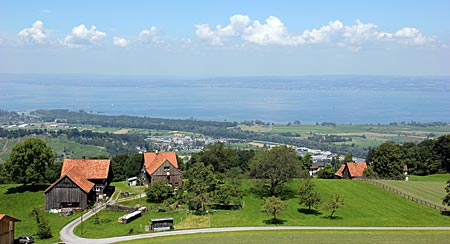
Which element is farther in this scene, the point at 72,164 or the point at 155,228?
the point at 72,164

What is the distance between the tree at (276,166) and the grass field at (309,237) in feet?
50.1

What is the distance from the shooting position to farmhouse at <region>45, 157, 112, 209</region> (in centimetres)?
5172

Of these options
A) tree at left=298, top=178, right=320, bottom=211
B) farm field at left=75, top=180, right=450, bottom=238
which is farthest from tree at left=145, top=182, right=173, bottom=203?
tree at left=298, top=178, right=320, bottom=211

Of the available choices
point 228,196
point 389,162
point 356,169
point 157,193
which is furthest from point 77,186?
point 389,162

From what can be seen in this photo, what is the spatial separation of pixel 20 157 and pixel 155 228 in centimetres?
2336

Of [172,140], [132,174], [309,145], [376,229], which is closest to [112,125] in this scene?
[172,140]

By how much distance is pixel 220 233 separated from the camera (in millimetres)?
39688

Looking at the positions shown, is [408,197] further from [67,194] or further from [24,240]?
[24,240]

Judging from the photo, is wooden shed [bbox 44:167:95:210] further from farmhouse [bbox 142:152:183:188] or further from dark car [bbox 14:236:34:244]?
dark car [bbox 14:236:34:244]

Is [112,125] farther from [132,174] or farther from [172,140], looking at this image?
[132,174]

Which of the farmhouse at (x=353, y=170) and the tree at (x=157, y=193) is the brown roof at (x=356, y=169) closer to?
the farmhouse at (x=353, y=170)

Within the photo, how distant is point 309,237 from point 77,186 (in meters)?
26.9

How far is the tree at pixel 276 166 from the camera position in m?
55.1

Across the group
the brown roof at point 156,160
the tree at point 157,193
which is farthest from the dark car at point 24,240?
the brown roof at point 156,160
